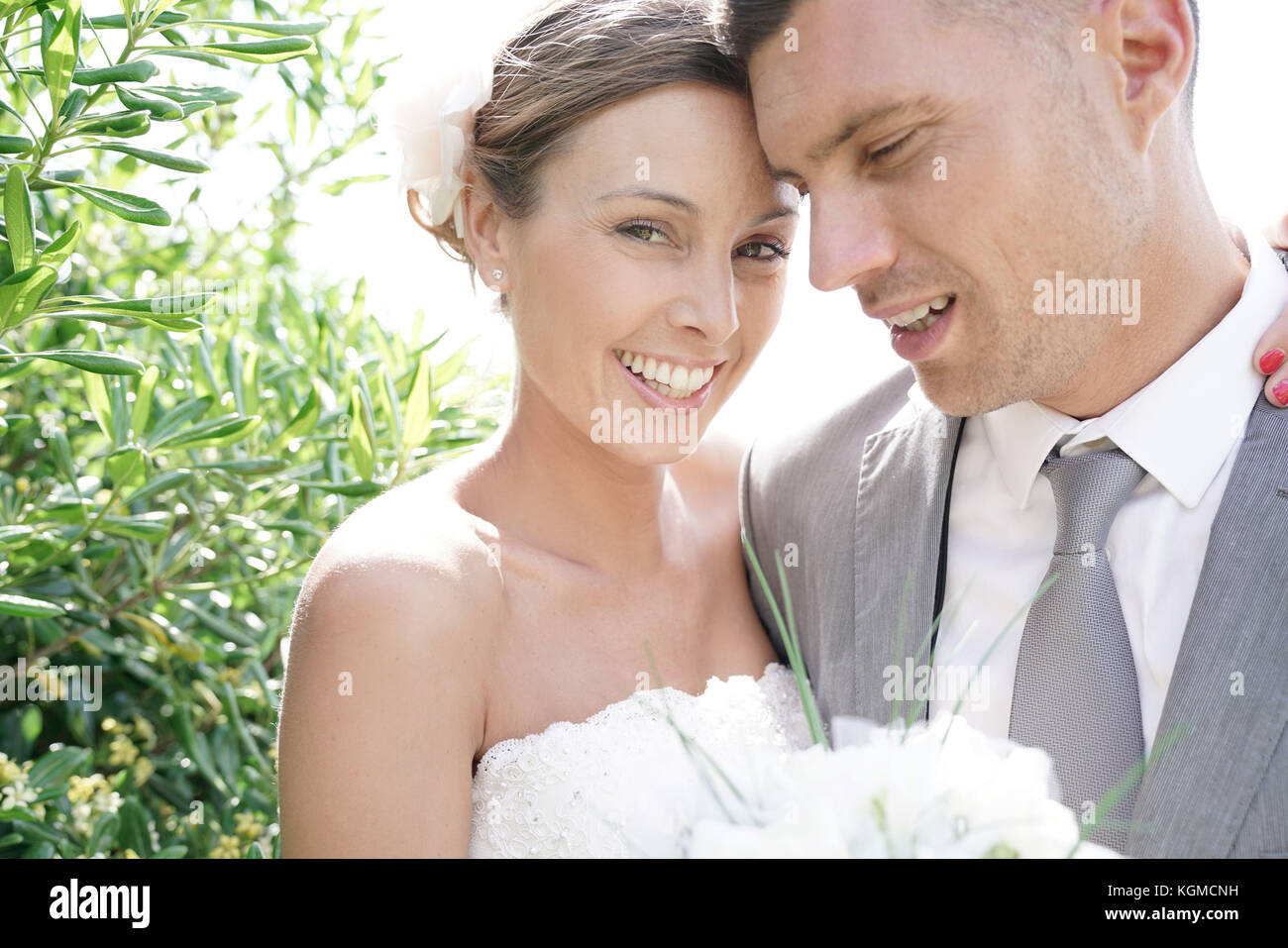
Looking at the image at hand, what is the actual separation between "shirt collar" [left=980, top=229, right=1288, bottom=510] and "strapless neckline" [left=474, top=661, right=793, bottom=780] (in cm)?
73

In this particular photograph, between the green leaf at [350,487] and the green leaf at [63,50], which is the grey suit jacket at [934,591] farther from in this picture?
the green leaf at [63,50]

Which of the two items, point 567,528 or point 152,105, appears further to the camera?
point 567,528

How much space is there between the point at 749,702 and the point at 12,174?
1650 mm

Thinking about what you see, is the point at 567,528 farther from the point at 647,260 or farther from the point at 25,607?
the point at 25,607

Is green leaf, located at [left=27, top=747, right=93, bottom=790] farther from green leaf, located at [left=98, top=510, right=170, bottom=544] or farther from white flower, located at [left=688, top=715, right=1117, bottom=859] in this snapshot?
white flower, located at [left=688, top=715, right=1117, bottom=859]

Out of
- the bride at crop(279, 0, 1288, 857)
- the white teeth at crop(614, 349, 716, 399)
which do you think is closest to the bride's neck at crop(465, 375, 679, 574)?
the bride at crop(279, 0, 1288, 857)

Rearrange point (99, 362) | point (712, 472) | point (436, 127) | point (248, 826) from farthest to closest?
point (712, 472)
point (248, 826)
point (436, 127)
point (99, 362)

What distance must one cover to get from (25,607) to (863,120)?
69.4 inches

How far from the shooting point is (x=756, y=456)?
272cm

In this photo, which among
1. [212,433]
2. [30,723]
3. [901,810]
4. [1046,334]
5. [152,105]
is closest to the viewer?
[901,810]

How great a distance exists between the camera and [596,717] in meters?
2.11

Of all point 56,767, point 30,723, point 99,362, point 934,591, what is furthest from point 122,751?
point 934,591

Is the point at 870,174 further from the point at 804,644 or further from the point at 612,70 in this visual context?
the point at 804,644

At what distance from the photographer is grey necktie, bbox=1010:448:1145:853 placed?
5.98ft
